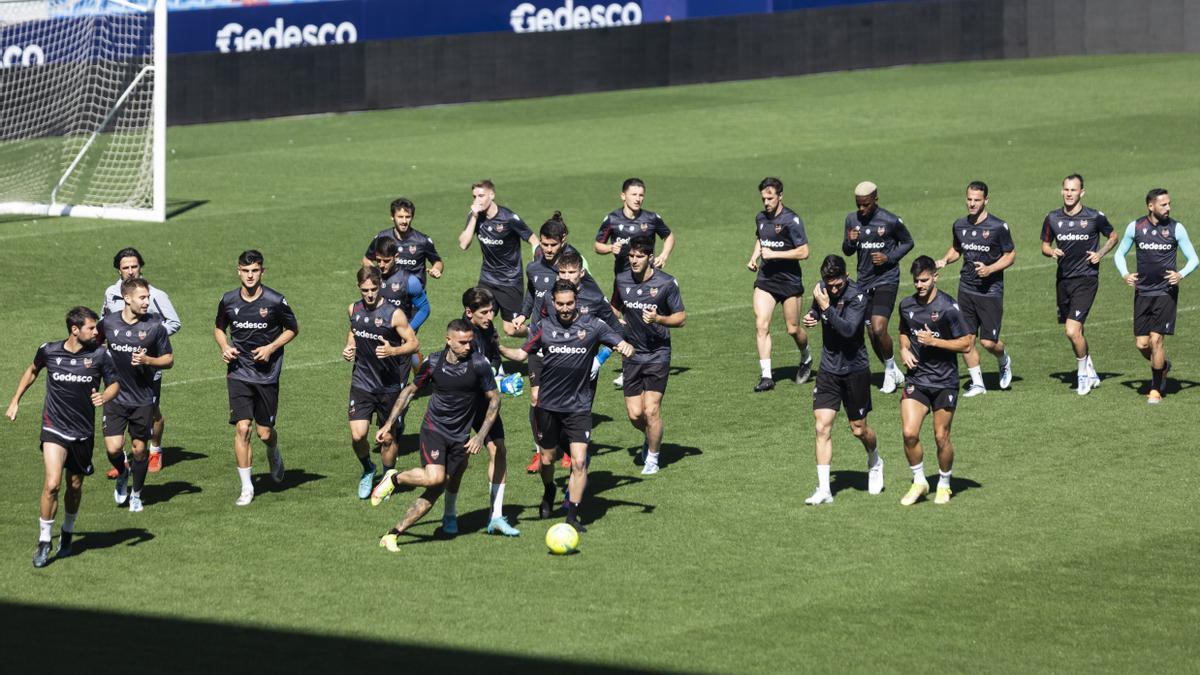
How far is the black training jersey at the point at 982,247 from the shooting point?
779 inches

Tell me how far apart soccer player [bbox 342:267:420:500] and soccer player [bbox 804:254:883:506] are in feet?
11.9

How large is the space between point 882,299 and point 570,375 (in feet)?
21.2

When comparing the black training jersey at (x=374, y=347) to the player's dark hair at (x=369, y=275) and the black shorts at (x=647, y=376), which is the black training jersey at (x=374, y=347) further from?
the black shorts at (x=647, y=376)

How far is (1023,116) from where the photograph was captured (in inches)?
1604

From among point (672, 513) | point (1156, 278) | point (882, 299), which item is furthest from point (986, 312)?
point (672, 513)

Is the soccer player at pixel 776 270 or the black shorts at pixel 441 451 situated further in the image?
the soccer player at pixel 776 270

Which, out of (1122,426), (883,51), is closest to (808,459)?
(1122,426)

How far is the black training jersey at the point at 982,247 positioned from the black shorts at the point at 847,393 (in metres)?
4.55

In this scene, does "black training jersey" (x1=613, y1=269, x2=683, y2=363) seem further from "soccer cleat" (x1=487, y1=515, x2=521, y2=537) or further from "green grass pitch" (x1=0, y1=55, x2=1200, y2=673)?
"soccer cleat" (x1=487, y1=515, x2=521, y2=537)

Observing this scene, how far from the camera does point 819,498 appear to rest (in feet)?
51.7

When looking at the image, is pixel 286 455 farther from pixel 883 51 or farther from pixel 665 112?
pixel 883 51

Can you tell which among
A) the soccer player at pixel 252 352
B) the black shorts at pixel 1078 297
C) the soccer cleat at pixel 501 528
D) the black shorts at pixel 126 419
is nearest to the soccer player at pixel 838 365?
the soccer cleat at pixel 501 528

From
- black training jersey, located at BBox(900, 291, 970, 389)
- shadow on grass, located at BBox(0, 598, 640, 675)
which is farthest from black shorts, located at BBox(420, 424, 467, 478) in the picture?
Answer: black training jersey, located at BBox(900, 291, 970, 389)

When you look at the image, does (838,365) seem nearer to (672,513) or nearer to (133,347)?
(672,513)
